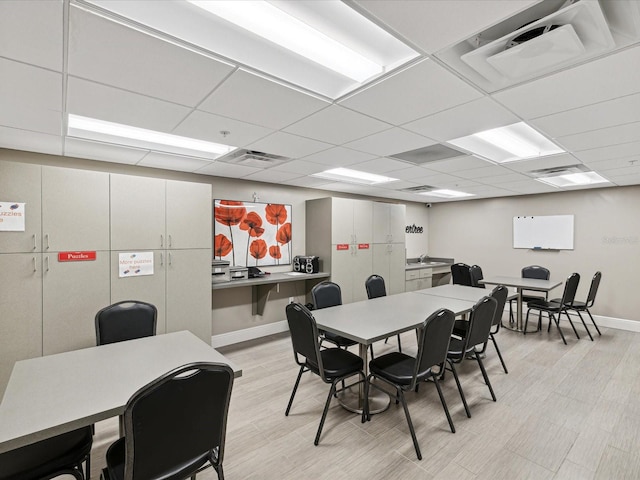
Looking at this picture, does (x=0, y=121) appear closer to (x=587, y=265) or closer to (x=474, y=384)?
(x=474, y=384)

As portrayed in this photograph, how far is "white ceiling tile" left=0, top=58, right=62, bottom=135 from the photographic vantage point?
5.55 ft

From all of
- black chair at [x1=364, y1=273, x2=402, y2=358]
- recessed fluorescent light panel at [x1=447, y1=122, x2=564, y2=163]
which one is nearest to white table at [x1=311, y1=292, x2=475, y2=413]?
black chair at [x1=364, y1=273, x2=402, y2=358]

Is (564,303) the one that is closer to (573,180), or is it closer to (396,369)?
(573,180)

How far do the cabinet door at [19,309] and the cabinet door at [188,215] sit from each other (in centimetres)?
119

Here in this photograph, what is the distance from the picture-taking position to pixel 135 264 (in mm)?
3361

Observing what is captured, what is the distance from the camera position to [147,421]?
4.06 ft

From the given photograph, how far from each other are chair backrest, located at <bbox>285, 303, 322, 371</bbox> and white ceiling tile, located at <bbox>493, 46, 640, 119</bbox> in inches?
75.6

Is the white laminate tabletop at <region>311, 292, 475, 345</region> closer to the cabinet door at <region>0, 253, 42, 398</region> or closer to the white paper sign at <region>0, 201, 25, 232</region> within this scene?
the cabinet door at <region>0, 253, 42, 398</region>

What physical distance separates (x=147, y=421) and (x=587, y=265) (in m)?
7.03

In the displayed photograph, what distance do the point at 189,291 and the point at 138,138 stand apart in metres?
1.75

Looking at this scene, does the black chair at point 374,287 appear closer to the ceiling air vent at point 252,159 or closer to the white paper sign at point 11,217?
the ceiling air vent at point 252,159

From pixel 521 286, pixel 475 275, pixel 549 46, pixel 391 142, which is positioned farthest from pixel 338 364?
pixel 475 275

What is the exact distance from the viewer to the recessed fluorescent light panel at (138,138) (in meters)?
2.65

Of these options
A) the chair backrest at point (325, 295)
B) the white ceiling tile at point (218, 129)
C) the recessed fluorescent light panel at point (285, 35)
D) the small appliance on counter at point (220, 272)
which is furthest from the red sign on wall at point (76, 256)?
the recessed fluorescent light panel at point (285, 35)
